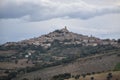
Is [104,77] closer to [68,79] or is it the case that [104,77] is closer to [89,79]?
[89,79]

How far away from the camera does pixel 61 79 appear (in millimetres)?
196500

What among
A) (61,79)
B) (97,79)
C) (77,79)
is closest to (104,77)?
(97,79)

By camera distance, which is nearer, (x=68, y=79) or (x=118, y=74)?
(x=118, y=74)

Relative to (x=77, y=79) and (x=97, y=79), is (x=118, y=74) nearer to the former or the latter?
(x=97, y=79)

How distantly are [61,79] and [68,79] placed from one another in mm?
6317

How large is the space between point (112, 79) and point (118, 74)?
8088 millimetres

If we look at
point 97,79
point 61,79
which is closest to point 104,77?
point 97,79

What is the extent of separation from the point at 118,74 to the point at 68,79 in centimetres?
2952

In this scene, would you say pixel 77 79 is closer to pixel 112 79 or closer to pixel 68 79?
pixel 68 79

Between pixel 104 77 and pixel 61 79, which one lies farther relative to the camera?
pixel 61 79

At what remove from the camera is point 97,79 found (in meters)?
177

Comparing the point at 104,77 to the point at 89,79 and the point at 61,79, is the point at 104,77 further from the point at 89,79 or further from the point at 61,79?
the point at 61,79

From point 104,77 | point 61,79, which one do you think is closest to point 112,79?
point 104,77

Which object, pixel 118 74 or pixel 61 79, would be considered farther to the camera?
pixel 61 79
